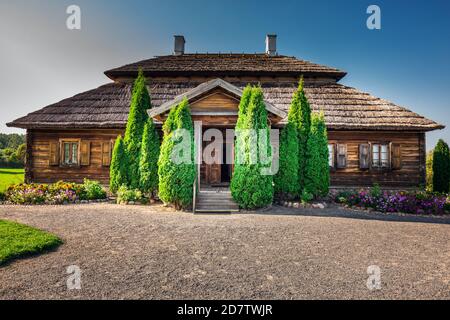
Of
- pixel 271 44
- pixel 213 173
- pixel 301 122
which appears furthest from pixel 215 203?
pixel 271 44

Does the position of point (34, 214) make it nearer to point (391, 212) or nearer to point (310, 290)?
point (310, 290)

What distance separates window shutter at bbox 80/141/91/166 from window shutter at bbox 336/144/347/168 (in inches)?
530

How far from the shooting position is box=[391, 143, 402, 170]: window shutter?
551 inches

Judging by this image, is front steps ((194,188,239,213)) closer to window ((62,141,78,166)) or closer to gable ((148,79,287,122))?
gable ((148,79,287,122))

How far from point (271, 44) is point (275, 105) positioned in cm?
816

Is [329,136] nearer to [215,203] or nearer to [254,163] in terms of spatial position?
[254,163]

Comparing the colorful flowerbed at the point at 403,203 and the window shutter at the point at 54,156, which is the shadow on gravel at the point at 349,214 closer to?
the colorful flowerbed at the point at 403,203

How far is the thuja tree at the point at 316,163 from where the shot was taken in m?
10.5

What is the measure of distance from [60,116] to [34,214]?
7817 mm

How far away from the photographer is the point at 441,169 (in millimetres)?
14008

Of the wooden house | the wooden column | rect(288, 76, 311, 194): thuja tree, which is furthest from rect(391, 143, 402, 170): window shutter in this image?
the wooden column

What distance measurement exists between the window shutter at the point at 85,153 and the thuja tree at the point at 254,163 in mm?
8955

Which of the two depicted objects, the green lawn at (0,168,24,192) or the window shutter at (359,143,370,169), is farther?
the green lawn at (0,168,24,192)

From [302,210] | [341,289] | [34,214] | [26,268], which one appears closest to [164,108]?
[34,214]
